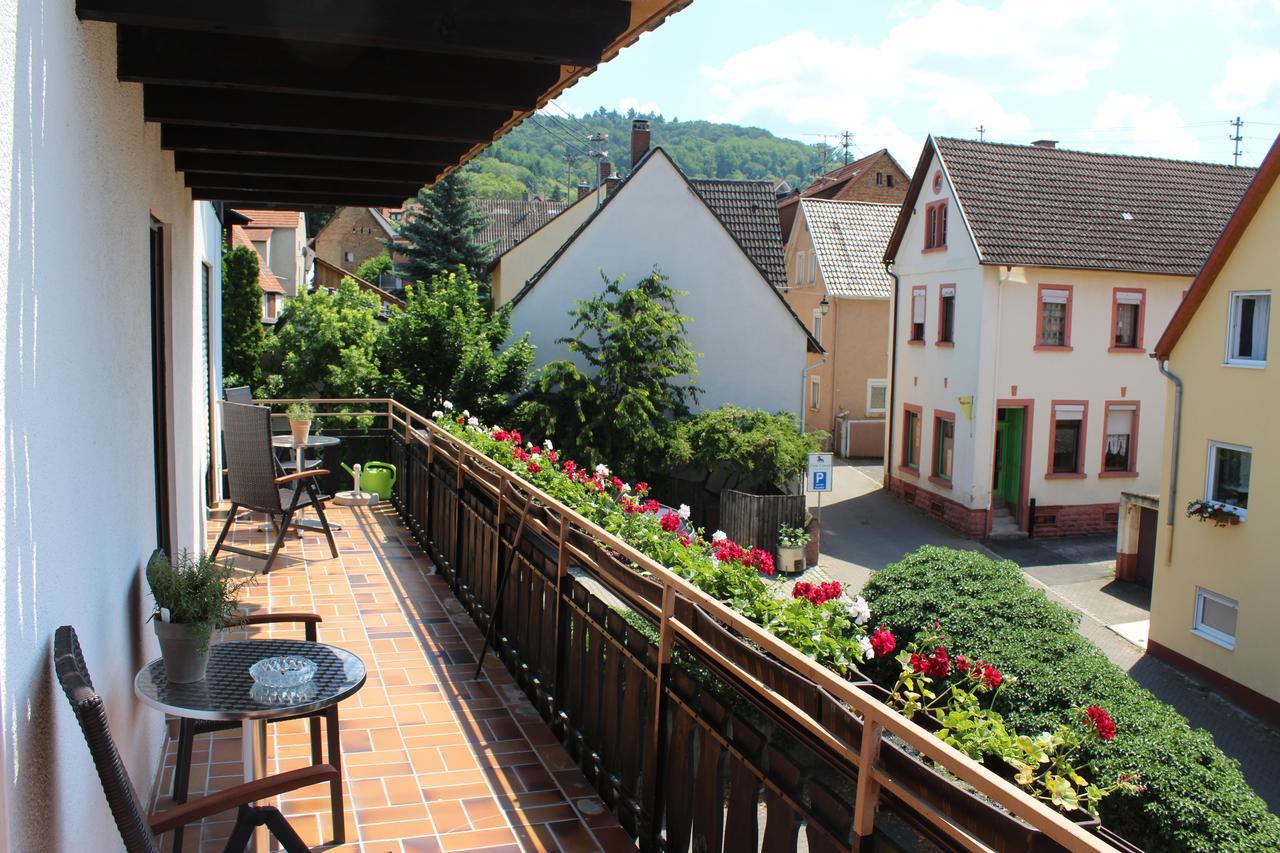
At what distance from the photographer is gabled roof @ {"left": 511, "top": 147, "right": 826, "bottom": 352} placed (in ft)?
74.8

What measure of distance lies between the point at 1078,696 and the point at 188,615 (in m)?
8.18

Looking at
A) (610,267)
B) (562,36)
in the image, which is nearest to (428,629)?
(562,36)

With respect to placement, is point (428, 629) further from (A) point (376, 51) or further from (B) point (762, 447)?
(B) point (762, 447)

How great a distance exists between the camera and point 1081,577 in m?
21.3

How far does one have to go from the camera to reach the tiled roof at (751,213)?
2689cm

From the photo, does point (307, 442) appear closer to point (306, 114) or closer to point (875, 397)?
point (306, 114)

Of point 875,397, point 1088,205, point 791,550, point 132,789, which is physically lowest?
point 791,550

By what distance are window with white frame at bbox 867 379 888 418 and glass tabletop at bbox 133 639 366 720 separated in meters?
31.4

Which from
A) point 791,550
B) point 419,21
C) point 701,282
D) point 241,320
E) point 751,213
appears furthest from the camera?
point 751,213

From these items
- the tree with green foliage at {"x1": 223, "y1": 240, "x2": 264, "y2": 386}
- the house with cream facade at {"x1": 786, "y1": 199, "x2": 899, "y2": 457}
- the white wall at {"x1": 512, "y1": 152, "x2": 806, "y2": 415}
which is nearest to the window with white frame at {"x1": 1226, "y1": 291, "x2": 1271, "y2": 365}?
the white wall at {"x1": 512, "y1": 152, "x2": 806, "y2": 415}

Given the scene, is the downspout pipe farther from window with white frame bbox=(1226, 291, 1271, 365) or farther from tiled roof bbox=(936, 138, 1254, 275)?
tiled roof bbox=(936, 138, 1254, 275)

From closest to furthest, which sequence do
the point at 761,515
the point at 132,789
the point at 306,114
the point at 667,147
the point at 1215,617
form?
the point at 132,789 < the point at 306,114 < the point at 1215,617 < the point at 761,515 < the point at 667,147

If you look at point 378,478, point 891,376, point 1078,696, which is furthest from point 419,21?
point 891,376

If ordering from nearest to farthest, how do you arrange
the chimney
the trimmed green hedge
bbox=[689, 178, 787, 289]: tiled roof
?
1. the trimmed green hedge
2. bbox=[689, 178, 787, 289]: tiled roof
3. the chimney
